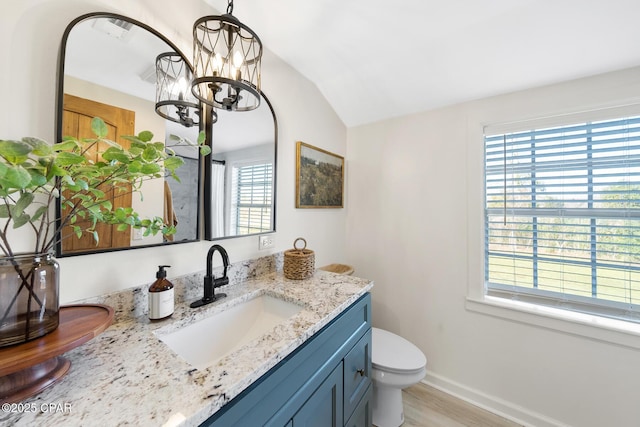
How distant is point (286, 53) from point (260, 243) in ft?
3.93

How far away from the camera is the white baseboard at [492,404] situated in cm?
141

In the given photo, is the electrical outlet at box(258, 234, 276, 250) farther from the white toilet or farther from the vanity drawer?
the white toilet

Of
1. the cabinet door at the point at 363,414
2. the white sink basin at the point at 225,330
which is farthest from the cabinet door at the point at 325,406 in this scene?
the white sink basin at the point at 225,330

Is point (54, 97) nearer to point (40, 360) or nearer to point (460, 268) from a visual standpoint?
point (40, 360)

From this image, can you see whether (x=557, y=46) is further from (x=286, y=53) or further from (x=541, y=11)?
(x=286, y=53)

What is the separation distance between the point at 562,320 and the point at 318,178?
173cm

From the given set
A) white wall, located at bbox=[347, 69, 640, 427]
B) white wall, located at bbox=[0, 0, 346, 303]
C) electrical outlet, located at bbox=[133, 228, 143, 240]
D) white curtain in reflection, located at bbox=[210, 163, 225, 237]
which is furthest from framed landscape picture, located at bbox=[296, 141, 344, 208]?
electrical outlet, located at bbox=[133, 228, 143, 240]

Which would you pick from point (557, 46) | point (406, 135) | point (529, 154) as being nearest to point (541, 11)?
point (557, 46)

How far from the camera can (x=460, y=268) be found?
167 cm

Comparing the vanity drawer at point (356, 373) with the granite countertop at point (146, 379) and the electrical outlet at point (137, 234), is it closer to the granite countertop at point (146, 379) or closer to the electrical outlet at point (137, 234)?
the granite countertop at point (146, 379)

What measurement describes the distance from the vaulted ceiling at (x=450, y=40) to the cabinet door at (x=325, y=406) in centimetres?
168

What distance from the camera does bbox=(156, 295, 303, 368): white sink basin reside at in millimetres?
869

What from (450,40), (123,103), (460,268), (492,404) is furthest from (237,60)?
(492,404)

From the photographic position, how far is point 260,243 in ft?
4.48
